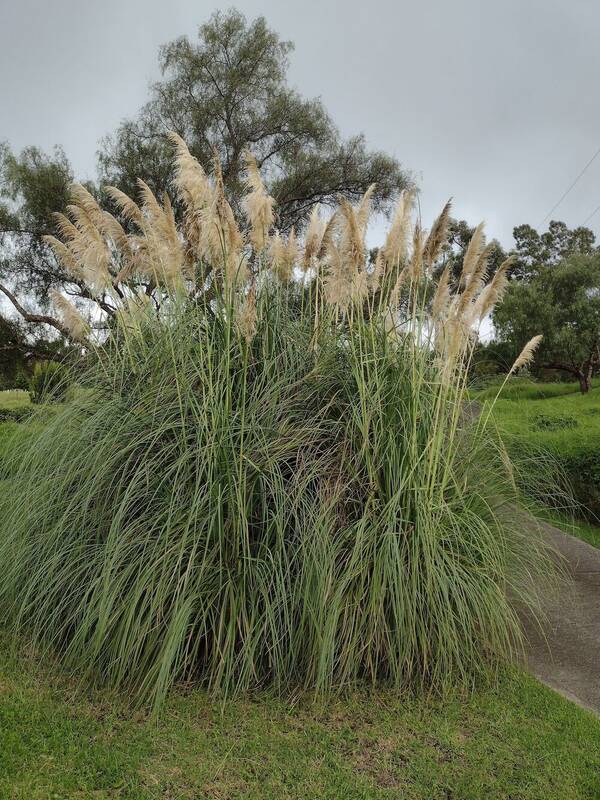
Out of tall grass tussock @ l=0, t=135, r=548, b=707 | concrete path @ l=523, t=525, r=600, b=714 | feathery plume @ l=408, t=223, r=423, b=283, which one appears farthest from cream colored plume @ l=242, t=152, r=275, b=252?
concrete path @ l=523, t=525, r=600, b=714

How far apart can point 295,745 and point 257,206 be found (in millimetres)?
2798

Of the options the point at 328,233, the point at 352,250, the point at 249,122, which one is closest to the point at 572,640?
the point at 352,250

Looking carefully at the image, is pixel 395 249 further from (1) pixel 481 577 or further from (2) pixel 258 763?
(2) pixel 258 763

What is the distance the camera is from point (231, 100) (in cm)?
2253

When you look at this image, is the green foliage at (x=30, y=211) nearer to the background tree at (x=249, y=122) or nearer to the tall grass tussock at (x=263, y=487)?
the background tree at (x=249, y=122)

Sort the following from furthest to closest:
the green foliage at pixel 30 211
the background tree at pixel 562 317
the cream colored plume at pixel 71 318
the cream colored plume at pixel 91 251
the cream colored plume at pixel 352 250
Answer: the green foliage at pixel 30 211
the background tree at pixel 562 317
the cream colored plume at pixel 71 318
the cream colored plume at pixel 91 251
the cream colored plume at pixel 352 250

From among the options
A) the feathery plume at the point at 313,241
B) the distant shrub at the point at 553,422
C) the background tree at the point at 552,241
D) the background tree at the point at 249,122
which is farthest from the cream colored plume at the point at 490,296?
the background tree at the point at 552,241

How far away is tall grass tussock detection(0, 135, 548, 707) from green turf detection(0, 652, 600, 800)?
0.52 feet

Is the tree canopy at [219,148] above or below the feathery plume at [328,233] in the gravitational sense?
above

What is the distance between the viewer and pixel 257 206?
3697mm

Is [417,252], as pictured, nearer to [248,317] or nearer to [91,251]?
[248,317]

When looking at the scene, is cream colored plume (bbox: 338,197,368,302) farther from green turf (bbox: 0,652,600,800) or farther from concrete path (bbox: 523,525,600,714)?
concrete path (bbox: 523,525,600,714)

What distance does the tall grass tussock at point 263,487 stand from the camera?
3146 millimetres

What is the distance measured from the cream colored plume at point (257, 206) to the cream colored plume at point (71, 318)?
1385mm
